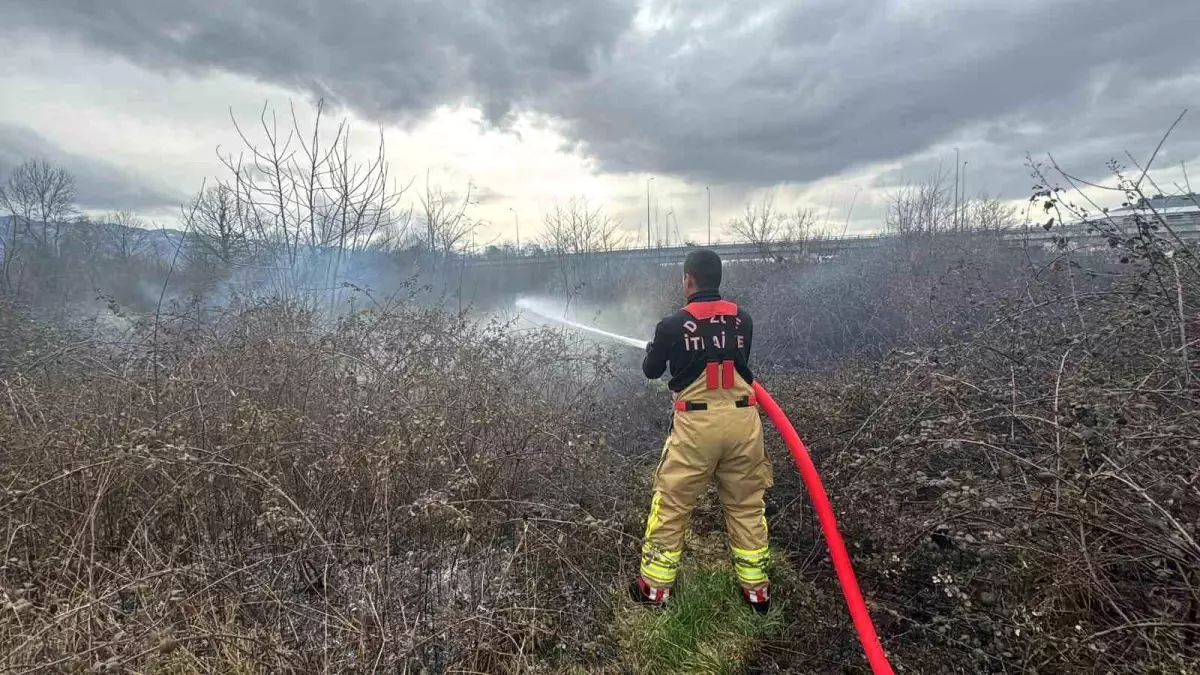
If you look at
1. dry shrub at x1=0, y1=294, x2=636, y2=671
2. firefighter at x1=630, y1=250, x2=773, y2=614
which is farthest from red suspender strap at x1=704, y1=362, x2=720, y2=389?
dry shrub at x1=0, y1=294, x2=636, y2=671

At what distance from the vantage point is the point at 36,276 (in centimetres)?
1377

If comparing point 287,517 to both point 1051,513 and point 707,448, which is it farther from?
point 1051,513

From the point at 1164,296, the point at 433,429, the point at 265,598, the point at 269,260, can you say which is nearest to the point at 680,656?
the point at 433,429

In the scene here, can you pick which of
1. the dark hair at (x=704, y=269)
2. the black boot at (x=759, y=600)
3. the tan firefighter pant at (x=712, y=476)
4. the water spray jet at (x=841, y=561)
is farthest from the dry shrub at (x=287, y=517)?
the dark hair at (x=704, y=269)

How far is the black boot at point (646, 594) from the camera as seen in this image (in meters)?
2.99

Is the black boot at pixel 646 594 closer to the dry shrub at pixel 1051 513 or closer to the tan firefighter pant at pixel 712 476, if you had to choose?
the tan firefighter pant at pixel 712 476

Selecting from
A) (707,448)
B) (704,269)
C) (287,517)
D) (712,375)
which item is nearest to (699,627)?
(707,448)

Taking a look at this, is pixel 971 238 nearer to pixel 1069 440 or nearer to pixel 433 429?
pixel 1069 440

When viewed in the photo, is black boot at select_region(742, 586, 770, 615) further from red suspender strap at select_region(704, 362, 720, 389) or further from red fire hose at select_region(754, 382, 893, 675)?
red suspender strap at select_region(704, 362, 720, 389)

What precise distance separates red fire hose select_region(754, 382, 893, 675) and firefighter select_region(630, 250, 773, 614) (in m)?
0.15

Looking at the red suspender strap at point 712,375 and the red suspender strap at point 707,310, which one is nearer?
the red suspender strap at point 712,375

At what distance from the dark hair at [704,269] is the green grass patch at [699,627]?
1651mm

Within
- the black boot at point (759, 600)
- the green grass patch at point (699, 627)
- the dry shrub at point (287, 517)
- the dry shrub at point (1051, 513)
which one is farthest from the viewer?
the black boot at point (759, 600)

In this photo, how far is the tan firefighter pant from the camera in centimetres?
298
